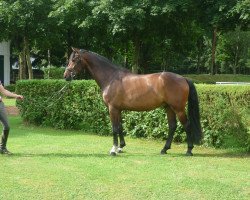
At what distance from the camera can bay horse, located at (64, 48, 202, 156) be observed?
10.5m

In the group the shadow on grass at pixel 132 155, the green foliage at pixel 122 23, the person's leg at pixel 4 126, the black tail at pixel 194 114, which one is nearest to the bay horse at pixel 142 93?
the black tail at pixel 194 114

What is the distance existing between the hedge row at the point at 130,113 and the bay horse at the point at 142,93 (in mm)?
1027

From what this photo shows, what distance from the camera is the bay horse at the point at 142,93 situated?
10.5 m

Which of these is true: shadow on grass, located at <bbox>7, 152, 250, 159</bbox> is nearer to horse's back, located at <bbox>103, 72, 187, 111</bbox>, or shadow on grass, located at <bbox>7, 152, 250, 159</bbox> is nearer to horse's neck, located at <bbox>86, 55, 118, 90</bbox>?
horse's back, located at <bbox>103, 72, 187, 111</bbox>

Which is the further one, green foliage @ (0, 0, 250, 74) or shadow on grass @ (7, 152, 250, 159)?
green foliage @ (0, 0, 250, 74)

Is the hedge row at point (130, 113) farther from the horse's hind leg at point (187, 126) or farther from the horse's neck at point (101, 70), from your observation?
the horse's neck at point (101, 70)

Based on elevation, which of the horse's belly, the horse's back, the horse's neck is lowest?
the horse's belly

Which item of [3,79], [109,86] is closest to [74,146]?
[109,86]

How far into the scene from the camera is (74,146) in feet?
39.7

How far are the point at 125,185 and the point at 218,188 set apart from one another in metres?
1.51

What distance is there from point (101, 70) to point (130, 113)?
2749mm

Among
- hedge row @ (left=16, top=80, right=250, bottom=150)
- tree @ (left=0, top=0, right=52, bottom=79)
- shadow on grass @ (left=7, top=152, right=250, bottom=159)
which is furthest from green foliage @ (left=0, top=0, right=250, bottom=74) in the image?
shadow on grass @ (left=7, top=152, right=250, bottom=159)

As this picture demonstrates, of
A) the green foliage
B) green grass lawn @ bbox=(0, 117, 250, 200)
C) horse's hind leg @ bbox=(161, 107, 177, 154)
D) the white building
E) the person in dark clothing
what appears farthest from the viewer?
the white building

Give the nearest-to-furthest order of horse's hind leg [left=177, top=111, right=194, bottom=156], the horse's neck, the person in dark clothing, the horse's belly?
the person in dark clothing < horse's hind leg [left=177, top=111, right=194, bottom=156] < the horse's belly < the horse's neck
